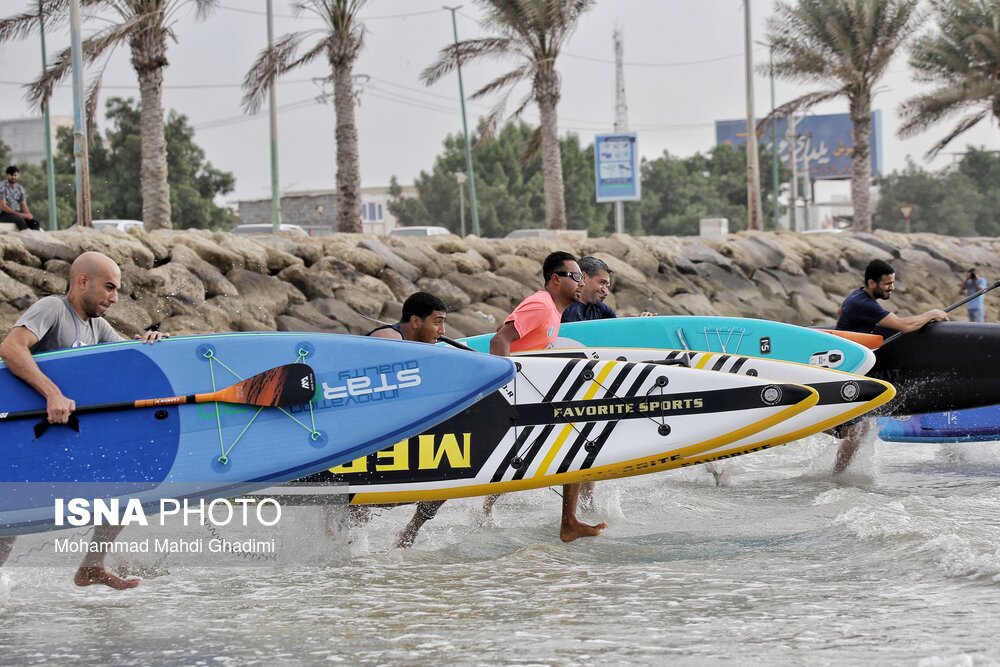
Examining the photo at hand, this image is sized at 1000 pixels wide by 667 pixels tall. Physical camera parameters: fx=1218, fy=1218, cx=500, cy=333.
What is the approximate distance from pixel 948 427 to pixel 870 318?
1.35 meters

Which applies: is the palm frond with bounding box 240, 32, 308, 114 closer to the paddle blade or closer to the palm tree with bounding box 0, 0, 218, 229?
the palm tree with bounding box 0, 0, 218, 229

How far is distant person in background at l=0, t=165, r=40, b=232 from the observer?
56.9ft

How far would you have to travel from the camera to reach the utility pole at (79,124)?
744 inches

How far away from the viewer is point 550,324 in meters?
7.39

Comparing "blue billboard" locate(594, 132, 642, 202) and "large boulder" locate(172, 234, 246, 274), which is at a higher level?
"blue billboard" locate(594, 132, 642, 202)

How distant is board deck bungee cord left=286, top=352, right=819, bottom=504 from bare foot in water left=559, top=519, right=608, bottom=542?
15.7 inches

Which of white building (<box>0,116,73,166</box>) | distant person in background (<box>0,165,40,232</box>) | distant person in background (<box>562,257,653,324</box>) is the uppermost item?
white building (<box>0,116,73,166</box>)

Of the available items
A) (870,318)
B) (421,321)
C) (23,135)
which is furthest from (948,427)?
(23,135)

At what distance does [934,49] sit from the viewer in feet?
104

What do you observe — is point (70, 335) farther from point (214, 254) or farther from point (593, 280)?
point (214, 254)

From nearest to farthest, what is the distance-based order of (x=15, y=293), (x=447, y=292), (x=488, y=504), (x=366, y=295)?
(x=488, y=504)
(x=15, y=293)
(x=366, y=295)
(x=447, y=292)

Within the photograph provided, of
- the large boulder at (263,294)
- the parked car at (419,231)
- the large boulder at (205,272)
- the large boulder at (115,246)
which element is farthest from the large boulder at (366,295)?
the parked car at (419,231)

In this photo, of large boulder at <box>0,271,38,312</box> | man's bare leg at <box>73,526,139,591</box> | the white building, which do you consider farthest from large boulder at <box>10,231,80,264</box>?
the white building

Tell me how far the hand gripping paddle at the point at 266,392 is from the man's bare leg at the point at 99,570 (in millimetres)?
600
